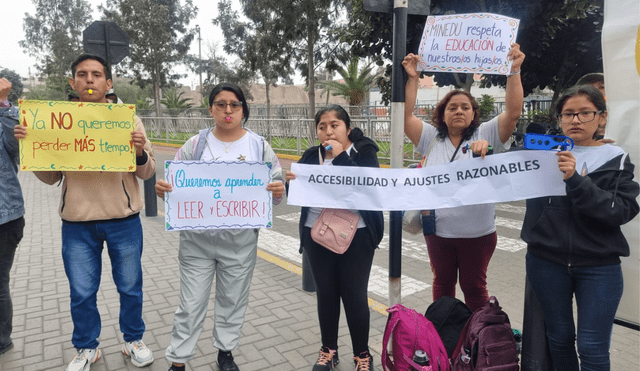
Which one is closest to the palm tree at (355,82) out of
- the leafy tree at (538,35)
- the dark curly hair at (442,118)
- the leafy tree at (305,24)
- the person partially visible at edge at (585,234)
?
the leafy tree at (305,24)

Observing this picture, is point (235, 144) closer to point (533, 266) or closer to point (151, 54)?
point (533, 266)

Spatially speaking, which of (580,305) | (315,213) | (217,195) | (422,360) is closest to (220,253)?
(217,195)

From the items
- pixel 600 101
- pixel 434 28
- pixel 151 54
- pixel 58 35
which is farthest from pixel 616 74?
pixel 58 35

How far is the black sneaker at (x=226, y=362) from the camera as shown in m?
3.16

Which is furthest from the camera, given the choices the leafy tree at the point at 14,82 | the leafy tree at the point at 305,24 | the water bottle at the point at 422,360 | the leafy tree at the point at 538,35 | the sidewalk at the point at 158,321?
the leafy tree at the point at 305,24

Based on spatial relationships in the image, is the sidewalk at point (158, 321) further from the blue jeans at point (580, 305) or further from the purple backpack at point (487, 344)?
the blue jeans at point (580, 305)

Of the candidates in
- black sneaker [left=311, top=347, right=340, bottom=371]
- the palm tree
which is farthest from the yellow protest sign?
the palm tree

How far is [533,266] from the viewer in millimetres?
2477

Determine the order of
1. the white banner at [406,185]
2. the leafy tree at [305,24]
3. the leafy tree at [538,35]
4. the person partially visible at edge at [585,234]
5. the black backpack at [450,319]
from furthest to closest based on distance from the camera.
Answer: the leafy tree at [305,24], the leafy tree at [538,35], the black backpack at [450,319], the white banner at [406,185], the person partially visible at edge at [585,234]

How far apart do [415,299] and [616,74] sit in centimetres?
270

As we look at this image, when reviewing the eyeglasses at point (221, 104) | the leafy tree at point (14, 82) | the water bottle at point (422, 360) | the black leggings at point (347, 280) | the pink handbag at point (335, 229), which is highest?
the leafy tree at point (14, 82)

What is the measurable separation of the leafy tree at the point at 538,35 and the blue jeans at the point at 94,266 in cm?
646

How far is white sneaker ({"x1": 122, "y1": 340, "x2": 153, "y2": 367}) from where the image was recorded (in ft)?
10.6

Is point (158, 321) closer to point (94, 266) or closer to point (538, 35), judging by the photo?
point (94, 266)
